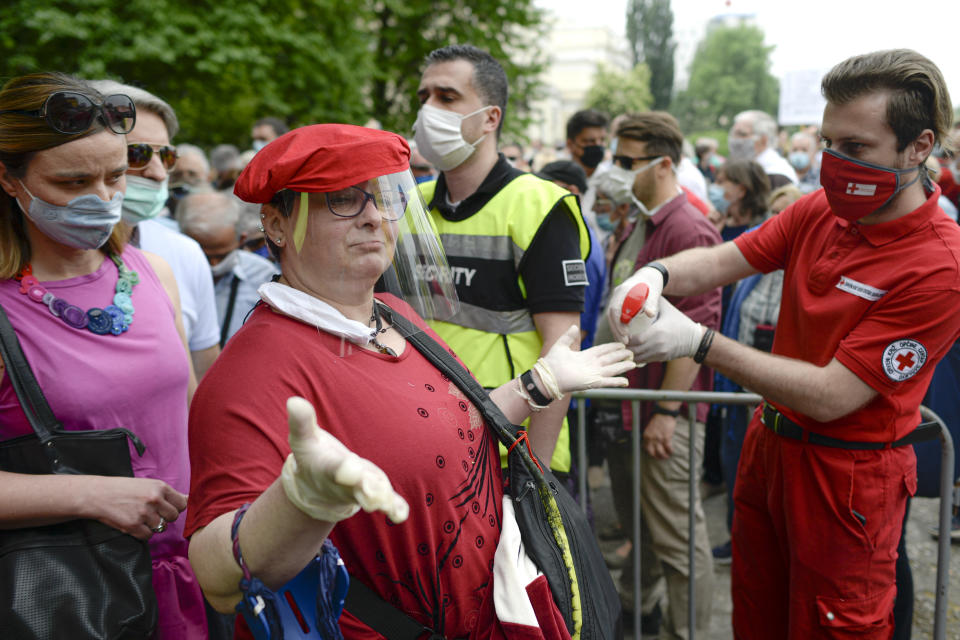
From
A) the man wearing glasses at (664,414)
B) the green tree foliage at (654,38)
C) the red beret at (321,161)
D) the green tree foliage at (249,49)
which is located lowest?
the man wearing glasses at (664,414)

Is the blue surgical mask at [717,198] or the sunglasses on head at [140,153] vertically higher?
the sunglasses on head at [140,153]

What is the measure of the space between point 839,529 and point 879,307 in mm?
710

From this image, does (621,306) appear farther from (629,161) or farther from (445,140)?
(629,161)

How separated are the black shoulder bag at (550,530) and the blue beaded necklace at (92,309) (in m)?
0.84

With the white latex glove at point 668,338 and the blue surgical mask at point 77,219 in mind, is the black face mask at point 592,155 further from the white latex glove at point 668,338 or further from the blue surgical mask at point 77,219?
the blue surgical mask at point 77,219

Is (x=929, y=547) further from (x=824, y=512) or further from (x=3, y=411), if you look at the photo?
(x=3, y=411)

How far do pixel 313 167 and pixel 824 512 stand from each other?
6.18ft

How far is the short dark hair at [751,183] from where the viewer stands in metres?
5.16

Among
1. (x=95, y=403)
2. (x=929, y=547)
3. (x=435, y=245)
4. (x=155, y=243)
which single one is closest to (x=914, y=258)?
(x=435, y=245)

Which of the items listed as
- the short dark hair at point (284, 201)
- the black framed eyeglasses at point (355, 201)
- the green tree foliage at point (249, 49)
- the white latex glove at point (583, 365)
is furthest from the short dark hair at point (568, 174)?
the green tree foliage at point (249, 49)

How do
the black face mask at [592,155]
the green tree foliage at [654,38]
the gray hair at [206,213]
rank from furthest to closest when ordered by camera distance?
the green tree foliage at [654,38]
the black face mask at [592,155]
the gray hair at [206,213]

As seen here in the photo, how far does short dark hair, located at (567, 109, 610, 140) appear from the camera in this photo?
6246mm

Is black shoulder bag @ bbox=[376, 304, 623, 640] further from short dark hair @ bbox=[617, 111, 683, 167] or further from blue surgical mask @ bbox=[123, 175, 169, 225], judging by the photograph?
short dark hair @ bbox=[617, 111, 683, 167]

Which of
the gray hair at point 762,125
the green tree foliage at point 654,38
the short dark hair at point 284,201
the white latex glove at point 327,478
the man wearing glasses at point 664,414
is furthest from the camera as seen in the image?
the green tree foliage at point 654,38
